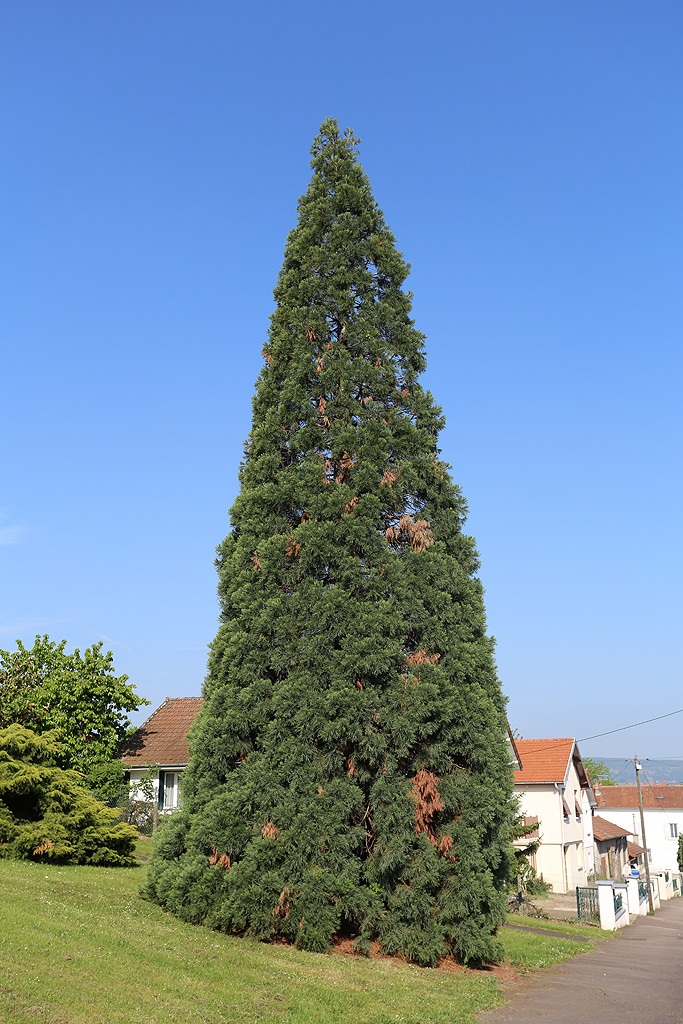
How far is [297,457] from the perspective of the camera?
A: 15836 mm

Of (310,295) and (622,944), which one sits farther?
(622,944)

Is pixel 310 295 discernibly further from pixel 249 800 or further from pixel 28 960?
pixel 28 960

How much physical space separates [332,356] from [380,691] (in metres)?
6.47

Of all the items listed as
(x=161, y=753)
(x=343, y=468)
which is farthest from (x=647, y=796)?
(x=343, y=468)

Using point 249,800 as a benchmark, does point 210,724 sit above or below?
above

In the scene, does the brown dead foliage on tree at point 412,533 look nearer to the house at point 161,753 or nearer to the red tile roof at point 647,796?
the house at point 161,753

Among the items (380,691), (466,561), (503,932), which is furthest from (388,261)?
(503,932)

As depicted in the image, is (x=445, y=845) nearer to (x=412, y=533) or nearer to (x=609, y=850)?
(x=412, y=533)

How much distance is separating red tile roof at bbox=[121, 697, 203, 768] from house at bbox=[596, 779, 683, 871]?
192ft

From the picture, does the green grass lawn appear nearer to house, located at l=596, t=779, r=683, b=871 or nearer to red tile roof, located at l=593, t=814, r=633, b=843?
red tile roof, located at l=593, t=814, r=633, b=843

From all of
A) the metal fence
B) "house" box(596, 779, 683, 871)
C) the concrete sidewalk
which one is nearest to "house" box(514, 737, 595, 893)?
the metal fence

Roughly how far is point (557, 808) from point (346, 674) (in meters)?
29.9

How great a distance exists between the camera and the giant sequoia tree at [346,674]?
13.0 m

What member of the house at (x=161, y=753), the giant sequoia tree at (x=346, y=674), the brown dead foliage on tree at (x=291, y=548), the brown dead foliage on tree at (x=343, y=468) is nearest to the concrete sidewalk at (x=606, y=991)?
the giant sequoia tree at (x=346, y=674)
